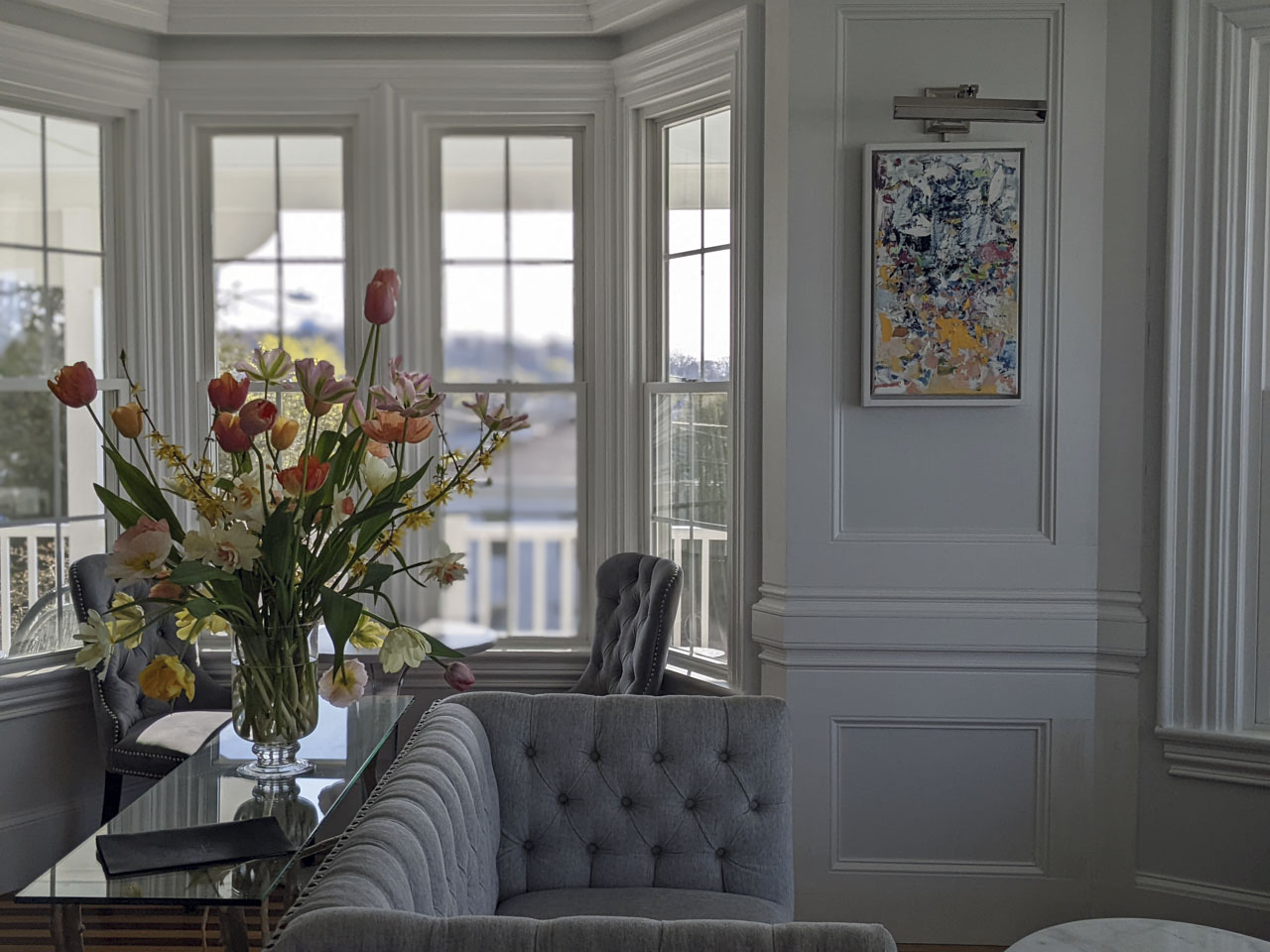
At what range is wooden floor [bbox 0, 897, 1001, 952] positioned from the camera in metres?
3.31

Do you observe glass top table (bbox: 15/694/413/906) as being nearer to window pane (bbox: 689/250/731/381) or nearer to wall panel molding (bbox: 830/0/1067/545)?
wall panel molding (bbox: 830/0/1067/545)

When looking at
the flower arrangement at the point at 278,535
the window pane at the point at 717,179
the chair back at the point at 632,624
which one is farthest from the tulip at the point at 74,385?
the window pane at the point at 717,179

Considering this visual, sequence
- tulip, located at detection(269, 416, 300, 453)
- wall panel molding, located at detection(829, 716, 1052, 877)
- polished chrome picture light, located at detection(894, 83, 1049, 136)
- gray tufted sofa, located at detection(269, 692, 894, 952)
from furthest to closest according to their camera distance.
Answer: wall panel molding, located at detection(829, 716, 1052, 877)
polished chrome picture light, located at detection(894, 83, 1049, 136)
gray tufted sofa, located at detection(269, 692, 894, 952)
tulip, located at detection(269, 416, 300, 453)

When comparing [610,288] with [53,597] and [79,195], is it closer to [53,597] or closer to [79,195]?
[79,195]

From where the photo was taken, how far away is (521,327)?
14.0ft

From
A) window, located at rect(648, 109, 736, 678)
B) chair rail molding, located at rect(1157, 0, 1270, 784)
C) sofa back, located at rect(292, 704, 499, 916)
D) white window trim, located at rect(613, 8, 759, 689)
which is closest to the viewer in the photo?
sofa back, located at rect(292, 704, 499, 916)

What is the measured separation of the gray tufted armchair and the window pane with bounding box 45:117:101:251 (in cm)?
115

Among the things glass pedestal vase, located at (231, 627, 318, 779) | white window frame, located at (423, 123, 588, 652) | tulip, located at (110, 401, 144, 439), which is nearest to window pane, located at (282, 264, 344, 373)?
white window frame, located at (423, 123, 588, 652)

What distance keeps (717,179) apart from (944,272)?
3.09ft

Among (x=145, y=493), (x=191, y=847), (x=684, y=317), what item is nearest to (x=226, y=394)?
(x=145, y=493)

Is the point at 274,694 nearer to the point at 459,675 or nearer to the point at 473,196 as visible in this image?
the point at 459,675

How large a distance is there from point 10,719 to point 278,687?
2.24m

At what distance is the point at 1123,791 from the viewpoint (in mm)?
3268

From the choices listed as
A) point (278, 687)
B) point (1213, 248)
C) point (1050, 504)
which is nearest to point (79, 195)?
point (278, 687)
